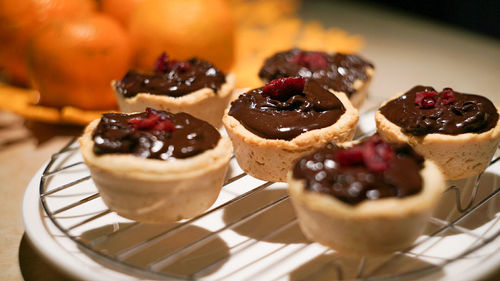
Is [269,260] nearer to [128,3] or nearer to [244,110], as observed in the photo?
[244,110]

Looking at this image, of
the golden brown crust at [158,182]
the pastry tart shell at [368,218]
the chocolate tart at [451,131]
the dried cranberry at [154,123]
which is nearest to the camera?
the pastry tart shell at [368,218]

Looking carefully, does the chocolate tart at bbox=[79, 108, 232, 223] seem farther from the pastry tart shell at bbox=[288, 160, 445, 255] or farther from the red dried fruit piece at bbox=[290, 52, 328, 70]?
the red dried fruit piece at bbox=[290, 52, 328, 70]

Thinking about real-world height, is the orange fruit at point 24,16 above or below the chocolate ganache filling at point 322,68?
below

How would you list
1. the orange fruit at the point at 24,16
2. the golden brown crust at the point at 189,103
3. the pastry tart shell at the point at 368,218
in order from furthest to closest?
the orange fruit at the point at 24,16 < the golden brown crust at the point at 189,103 < the pastry tart shell at the point at 368,218

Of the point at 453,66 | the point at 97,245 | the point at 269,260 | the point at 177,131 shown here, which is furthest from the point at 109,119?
the point at 453,66

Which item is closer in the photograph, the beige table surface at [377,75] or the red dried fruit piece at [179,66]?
the beige table surface at [377,75]

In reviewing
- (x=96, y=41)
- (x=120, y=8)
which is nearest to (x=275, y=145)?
(x=96, y=41)

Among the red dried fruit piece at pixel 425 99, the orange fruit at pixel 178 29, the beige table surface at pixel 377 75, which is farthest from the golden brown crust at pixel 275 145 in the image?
the orange fruit at pixel 178 29

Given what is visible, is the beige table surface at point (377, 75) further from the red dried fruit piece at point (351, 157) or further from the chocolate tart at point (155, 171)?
the red dried fruit piece at point (351, 157)

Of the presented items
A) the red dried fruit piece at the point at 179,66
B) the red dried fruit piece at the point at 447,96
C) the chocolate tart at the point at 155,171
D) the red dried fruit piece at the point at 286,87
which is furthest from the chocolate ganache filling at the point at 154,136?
the red dried fruit piece at the point at 447,96

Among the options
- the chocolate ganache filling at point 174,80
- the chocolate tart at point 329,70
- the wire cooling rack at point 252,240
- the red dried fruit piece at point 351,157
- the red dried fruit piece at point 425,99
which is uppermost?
the red dried fruit piece at point 425,99
